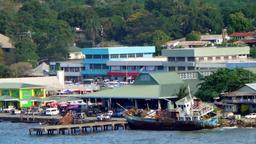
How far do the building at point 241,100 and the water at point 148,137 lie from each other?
270 cm

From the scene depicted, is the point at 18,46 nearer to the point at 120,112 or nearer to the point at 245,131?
the point at 120,112

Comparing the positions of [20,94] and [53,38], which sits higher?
[53,38]

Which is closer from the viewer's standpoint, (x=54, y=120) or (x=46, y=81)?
(x=54, y=120)

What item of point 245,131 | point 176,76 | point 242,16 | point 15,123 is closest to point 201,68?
point 176,76

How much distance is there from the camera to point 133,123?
109 ft

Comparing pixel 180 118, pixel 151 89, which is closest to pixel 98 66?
pixel 151 89

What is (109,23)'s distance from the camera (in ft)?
210

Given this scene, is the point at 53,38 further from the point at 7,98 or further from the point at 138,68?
the point at 7,98

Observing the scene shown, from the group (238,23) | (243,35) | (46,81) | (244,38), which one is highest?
(238,23)

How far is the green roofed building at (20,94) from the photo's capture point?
135 ft

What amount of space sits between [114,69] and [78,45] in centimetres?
1543

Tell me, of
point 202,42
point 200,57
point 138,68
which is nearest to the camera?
point 200,57

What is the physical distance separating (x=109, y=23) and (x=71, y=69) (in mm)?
13783

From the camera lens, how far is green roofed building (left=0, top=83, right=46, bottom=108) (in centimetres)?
4128
